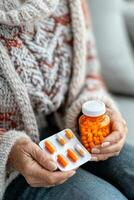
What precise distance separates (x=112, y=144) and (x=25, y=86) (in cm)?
20

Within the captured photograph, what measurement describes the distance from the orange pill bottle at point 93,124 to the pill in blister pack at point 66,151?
2cm

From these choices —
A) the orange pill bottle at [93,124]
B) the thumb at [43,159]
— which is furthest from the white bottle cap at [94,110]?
the thumb at [43,159]

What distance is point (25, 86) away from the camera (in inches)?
35.5

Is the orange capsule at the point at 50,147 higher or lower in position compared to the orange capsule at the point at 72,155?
higher

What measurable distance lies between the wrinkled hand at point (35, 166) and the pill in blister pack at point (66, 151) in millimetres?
15

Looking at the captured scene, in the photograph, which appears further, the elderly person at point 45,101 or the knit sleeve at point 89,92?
the knit sleeve at point 89,92

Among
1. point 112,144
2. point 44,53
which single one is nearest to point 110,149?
point 112,144

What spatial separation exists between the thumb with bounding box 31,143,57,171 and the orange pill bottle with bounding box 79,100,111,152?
0.09 metres

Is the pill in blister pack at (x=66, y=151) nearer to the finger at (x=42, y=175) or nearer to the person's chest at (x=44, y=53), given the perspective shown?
the finger at (x=42, y=175)

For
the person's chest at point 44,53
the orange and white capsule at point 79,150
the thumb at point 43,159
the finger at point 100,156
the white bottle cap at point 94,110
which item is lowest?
the finger at point 100,156

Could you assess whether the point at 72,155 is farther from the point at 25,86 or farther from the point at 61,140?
the point at 25,86

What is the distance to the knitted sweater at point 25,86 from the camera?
0.86 meters

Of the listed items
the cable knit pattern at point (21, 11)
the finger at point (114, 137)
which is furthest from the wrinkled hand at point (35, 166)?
the cable knit pattern at point (21, 11)

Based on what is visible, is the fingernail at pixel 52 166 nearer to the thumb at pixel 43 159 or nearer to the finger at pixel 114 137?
the thumb at pixel 43 159
